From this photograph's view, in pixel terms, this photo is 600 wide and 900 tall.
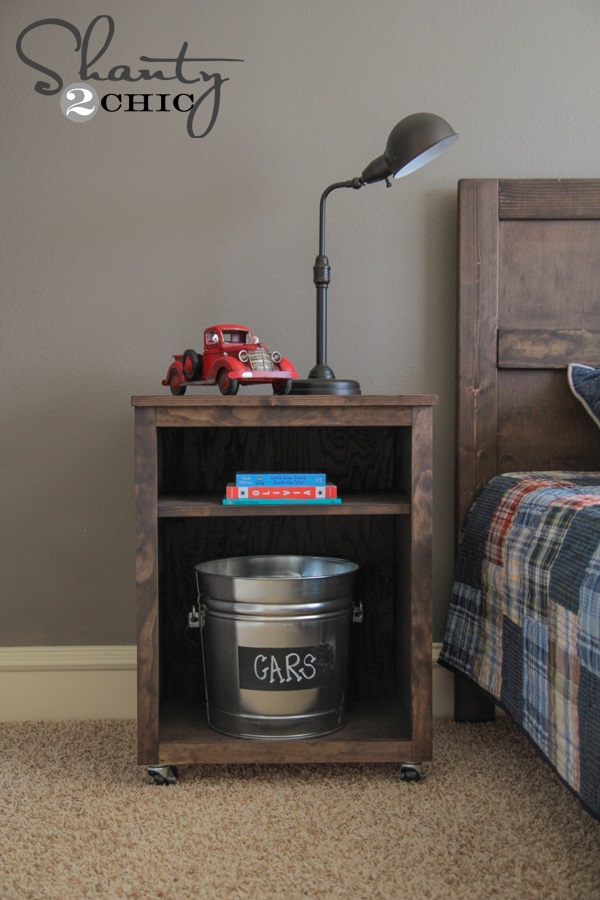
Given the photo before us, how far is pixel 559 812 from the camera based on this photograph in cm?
130

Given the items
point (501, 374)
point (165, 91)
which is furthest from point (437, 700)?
point (165, 91)

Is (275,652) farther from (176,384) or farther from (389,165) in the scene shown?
(389,165)

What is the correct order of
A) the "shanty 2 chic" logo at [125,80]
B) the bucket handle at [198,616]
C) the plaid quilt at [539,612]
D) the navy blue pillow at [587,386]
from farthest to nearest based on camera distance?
the "shanty 2 chic" logo at [125,80] → the navy blue pillow at [587,386] → the bucket handle at [198,616] → the plaid quilt at [539,612]

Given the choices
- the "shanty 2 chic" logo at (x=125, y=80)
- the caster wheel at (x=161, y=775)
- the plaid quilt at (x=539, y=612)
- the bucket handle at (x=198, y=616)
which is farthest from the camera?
the "shanty 2 chic" logo at (x=125, y=80)

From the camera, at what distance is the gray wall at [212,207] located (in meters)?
1.81

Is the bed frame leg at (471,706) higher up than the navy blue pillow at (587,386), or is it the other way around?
the navy blue pillow at (587,386)

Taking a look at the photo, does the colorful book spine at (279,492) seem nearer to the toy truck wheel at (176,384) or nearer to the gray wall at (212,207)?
the toy truck wheel at (176,384)

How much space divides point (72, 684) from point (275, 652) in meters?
0.64

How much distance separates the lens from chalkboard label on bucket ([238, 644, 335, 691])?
1.46 m

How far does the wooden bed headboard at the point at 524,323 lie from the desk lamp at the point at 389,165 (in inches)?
11.2

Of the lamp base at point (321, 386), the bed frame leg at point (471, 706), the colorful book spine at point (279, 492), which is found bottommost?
the bed frame leg at point (471, 706)

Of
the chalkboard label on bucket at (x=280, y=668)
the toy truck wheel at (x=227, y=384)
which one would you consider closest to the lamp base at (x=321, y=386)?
the toy truck wheel at (x=227, y=384)

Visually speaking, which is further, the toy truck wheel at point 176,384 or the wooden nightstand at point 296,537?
the toy truck wheel at point 176,384

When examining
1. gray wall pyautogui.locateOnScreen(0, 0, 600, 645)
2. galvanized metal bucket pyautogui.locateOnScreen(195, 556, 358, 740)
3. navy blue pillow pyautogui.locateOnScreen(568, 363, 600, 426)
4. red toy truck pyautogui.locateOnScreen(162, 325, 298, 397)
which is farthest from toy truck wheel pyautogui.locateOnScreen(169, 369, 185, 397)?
navy blue pillow pyautogui.locateOnScreen(568, 363, 600, 426)
